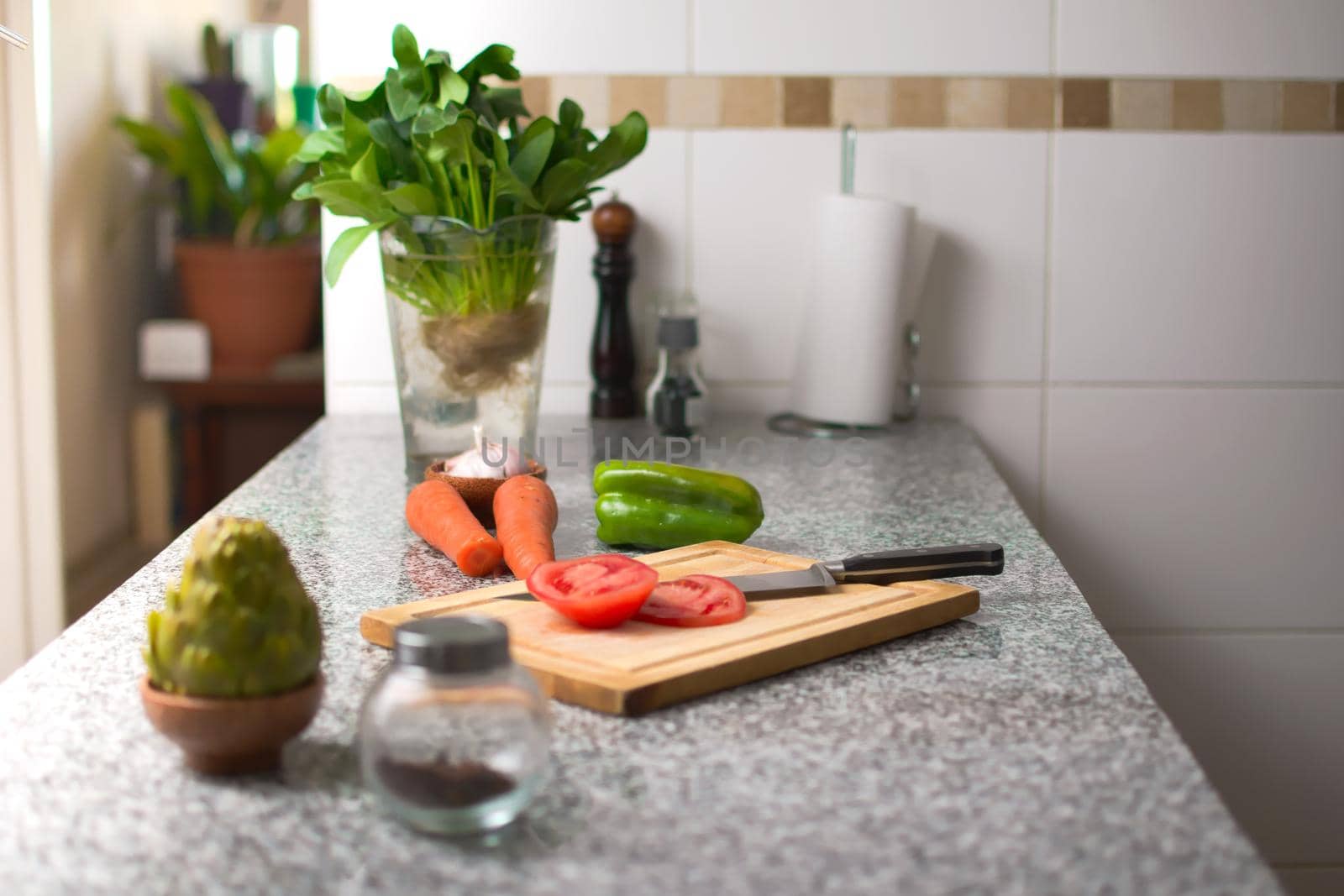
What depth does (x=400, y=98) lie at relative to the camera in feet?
4.10

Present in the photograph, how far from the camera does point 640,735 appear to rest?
26.5 inches

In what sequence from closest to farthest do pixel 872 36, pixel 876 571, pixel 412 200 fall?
pixel 876 571, pixel 412 200, pixel 872 36

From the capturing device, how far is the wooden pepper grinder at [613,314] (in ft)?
5.52

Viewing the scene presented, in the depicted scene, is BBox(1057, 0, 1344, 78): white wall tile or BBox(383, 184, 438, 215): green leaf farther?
BBox(1057, 0, 1344, 78): white wall tile

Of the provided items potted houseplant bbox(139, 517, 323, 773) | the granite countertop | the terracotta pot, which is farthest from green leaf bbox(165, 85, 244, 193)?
potted houseplant bbox(139, 517, 323, 773)

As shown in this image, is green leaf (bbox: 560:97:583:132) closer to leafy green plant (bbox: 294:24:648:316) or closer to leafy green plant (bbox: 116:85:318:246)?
leafy green plant (bbox: 294:24:648:316)

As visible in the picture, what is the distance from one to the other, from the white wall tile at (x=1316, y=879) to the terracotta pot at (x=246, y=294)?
2.12m

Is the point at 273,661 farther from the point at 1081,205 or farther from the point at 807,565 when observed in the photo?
the point at 1081,205

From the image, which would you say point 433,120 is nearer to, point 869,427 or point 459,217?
point 459,217

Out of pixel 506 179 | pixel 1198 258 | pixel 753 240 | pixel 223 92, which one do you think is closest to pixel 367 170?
pixel 506 179

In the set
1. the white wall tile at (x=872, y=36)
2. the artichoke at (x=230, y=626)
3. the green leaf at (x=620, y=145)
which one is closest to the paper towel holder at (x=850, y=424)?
the white wall tile at (x=872, y=36)

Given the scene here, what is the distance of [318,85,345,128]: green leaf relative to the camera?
1304 mm

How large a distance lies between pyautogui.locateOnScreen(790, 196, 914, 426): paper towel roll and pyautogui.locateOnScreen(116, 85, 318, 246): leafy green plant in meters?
1.37

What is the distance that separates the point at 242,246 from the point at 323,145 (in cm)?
160
